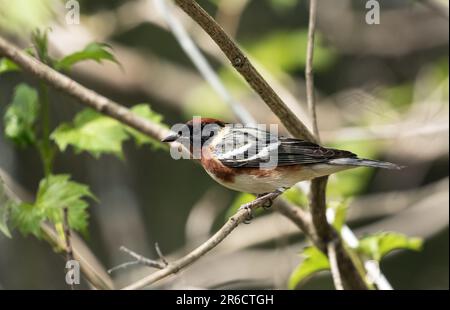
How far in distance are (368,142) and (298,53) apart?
1.18m

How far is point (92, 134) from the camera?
3.22 meters

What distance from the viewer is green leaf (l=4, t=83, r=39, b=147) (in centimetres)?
315

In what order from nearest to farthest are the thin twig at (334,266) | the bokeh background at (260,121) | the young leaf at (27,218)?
the young leaf at (27,218) < the thin twig at (334,266) < the bokeh background at (260,121)

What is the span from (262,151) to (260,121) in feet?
9.48

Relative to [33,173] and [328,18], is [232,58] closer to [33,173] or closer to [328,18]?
[33,173]

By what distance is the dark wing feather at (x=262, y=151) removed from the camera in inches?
125

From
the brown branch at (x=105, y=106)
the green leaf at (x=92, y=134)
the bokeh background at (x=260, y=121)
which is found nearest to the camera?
the green leaf at (x=92, y=134)

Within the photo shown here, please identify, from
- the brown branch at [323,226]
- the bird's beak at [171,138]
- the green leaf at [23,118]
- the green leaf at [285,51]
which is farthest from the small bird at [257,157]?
the green leaf at [285,51]

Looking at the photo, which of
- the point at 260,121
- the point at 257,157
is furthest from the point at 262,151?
the point at 260,121

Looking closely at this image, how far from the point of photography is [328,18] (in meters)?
6.76

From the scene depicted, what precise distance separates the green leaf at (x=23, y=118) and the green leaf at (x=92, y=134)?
0.38 feet

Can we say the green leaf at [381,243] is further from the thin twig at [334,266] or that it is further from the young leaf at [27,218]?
the young leaf at [27,218]

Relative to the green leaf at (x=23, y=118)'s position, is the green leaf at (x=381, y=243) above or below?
below

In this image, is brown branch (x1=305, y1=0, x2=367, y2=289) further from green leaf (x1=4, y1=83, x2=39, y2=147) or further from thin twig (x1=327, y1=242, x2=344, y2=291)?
green leaf (x1=4, y1=83, x2=39, y2=147)
